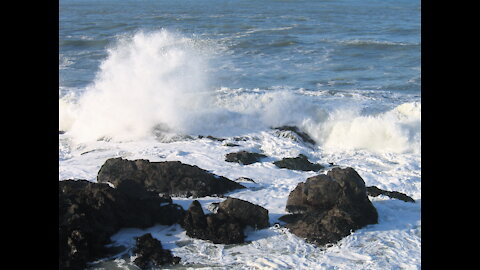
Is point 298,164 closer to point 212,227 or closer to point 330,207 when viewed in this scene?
point 330,207

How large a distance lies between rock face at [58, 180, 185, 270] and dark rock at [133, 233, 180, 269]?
41cm

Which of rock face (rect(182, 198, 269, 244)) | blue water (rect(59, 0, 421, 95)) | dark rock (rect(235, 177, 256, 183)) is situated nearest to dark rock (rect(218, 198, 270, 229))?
rock face (rect(182, 198, 269, 244))

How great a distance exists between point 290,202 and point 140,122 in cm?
571

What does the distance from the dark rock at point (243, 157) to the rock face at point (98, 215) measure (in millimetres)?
2787

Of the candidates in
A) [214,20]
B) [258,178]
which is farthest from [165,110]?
[214,20]

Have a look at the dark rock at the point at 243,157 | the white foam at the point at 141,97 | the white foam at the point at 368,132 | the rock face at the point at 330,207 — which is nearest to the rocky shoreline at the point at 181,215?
the rock face at the point at 330,207

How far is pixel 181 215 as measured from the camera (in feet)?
25.9

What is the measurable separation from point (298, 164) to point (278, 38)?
18745 mm

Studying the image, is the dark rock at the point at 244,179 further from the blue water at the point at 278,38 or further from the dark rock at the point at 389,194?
the blue water at the point at 278,38

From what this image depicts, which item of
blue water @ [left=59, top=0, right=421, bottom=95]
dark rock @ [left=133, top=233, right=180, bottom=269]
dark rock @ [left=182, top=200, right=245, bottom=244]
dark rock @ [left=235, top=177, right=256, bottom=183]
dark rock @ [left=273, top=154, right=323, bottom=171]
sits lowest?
dark rock @ [left=133, top=233, right=180, bottom=269]

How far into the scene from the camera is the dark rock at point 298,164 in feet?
34.5

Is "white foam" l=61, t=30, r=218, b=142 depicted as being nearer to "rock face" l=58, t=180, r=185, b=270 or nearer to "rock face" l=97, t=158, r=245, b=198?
"rock face" l=97, t=158, r=245, b=198

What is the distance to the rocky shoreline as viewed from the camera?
22.6 feet

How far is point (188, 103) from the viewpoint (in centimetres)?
1476
